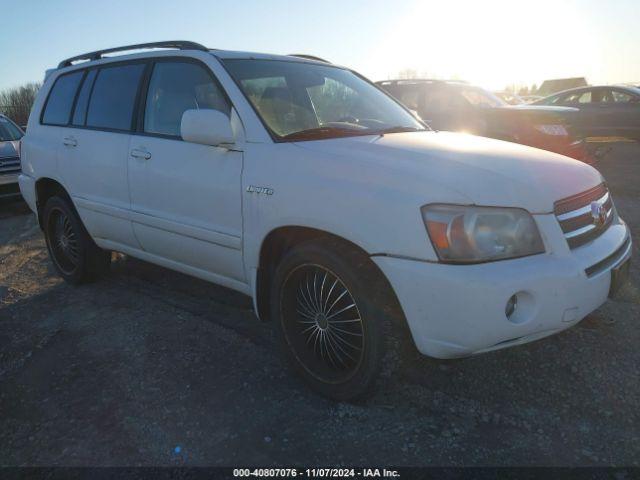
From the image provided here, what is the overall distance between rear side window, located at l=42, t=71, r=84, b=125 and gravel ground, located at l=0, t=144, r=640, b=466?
171 cm

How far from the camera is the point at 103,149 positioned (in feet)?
12.6

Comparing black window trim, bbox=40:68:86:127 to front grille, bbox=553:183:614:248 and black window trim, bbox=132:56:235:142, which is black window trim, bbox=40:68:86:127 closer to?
black window trim, bbox=132:56:235:142

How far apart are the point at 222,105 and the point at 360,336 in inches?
62.5

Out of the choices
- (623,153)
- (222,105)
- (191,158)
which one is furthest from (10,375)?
(623,153)

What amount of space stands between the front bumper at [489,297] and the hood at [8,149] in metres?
8.34

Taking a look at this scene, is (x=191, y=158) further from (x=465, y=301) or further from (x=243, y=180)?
(x=465, y=301)

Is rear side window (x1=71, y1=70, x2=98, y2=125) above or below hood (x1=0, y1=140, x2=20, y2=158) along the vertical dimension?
above

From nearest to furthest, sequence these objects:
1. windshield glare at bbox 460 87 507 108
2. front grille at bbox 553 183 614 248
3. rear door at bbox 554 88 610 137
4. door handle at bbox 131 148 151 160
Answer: front grille at bbox 553 183 614 248 → door handle at bbox 131 148 151 160 → windshield glare at bbox 460 87 507 108 → rear door at bbox 554 88 610 137

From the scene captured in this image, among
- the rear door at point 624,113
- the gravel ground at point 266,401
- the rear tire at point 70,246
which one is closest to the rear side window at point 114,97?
the rear tire at point 70,246

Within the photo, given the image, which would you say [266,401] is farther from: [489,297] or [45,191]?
[45,191]

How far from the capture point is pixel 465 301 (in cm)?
214

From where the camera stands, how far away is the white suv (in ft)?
7.27

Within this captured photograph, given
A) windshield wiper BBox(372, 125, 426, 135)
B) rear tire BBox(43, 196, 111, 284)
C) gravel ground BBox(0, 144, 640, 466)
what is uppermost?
windshield wiper BBox(372, 125, 426, 135)

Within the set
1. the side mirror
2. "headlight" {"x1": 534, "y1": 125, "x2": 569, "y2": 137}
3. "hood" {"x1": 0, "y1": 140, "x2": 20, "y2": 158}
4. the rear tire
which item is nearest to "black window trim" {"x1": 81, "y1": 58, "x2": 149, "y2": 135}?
the rear tire
